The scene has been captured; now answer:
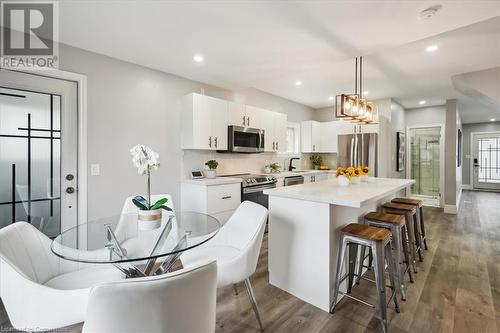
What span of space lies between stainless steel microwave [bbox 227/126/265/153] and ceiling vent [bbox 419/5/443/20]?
2615 millimetres

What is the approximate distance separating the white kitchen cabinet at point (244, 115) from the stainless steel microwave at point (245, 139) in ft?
0.36

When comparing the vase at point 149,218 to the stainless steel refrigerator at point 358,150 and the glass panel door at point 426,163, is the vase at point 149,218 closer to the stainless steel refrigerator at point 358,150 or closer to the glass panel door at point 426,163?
the stainless steel refrigerator at point 358,150

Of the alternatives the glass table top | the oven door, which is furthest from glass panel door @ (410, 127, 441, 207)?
the glass table top

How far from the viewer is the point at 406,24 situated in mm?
2172

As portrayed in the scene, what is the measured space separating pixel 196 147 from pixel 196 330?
2.74m

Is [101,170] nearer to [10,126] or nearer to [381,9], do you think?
[10,126]

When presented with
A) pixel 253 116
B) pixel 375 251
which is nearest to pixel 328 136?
pixel 253 116

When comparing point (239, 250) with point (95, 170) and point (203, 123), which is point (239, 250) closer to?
point (95, 170)

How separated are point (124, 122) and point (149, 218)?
1792 millimetres

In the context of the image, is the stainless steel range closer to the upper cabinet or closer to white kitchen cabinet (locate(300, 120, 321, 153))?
the upper cabinet

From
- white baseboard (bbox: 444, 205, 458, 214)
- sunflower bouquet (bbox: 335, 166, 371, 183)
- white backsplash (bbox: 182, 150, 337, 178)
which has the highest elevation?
white backsplash (bbox: 182, 150, 337, 178)

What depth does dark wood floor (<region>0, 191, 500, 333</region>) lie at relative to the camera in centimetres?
181

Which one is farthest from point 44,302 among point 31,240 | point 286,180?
point 286,180

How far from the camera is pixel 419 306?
6.71 feet
